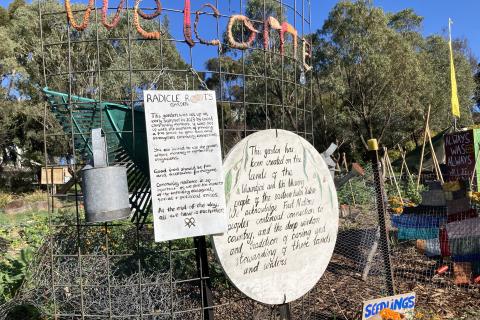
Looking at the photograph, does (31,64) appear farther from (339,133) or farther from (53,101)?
(53,101)

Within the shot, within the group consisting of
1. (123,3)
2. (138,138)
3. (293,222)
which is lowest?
(293,222)

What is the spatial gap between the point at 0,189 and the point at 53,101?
849 inches

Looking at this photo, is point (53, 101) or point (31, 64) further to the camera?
point (31, 64)

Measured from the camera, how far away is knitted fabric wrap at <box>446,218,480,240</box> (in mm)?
5059

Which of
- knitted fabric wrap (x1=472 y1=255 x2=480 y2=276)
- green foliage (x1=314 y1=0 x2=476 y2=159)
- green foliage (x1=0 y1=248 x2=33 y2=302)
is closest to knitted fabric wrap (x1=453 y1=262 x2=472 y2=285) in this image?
knitted fabric wrap (x1=472 y1=255 x2=480 y2=276)

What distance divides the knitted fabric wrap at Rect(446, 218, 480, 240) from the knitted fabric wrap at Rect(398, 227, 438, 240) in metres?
0.83

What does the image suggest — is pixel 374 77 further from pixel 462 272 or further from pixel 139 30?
pixel 139 30

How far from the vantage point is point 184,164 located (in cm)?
283

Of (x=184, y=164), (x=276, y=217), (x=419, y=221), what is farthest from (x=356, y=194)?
(x=184, y=164)

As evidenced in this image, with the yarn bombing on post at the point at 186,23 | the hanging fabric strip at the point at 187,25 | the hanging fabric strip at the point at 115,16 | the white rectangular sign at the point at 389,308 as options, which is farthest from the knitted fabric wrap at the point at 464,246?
the hanging fabric strip at the point at 115,16

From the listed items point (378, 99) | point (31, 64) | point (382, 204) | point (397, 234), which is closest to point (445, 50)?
point (378, 99)

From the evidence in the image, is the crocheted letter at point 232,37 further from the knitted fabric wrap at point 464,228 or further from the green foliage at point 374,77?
the green foliage at point 374,77

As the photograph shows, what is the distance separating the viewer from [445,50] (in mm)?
29000

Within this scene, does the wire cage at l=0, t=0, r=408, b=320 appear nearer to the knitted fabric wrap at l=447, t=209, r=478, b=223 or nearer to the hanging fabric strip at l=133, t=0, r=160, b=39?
the hanging fabric strip at l=133, t=0, r=160, b=39
